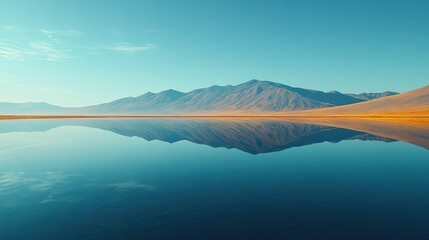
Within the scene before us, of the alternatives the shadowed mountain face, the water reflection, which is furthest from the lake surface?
the water reflection

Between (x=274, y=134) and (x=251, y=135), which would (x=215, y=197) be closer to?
(x=251, y=135)

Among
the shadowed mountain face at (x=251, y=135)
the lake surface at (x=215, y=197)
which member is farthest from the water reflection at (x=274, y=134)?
the lake surface at (x=215, y=197)

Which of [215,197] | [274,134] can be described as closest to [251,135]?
[274,134]

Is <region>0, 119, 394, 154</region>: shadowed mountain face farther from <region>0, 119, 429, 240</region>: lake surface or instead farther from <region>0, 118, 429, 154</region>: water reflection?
<region>0, 119, 429, 240</region>: lake surface

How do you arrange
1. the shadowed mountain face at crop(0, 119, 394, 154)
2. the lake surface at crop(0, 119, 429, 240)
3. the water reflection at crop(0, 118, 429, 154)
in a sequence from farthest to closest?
the water reflection at crop(0, 118, 429, 154) → the shadowed mountain face at crop(0, 119, 394, 154) → the lake surface at crop(0, 119, 429, 240)

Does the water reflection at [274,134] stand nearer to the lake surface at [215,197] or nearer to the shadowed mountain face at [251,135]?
the shadowed mountain face at [251,135]

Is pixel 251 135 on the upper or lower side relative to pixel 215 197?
upper

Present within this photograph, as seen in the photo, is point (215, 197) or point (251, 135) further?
point (251, 135)

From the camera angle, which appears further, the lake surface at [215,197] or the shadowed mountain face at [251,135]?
the shadowed mountain face at [251,135]

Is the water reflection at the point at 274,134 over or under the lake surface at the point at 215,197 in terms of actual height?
over

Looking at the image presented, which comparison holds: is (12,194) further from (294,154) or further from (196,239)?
(294,154)

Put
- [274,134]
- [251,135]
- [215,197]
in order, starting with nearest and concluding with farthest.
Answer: [215,197]
[251,135]
[274,134]

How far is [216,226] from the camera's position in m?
12.3

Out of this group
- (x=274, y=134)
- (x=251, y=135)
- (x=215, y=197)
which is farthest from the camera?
(x=274, y=134)
